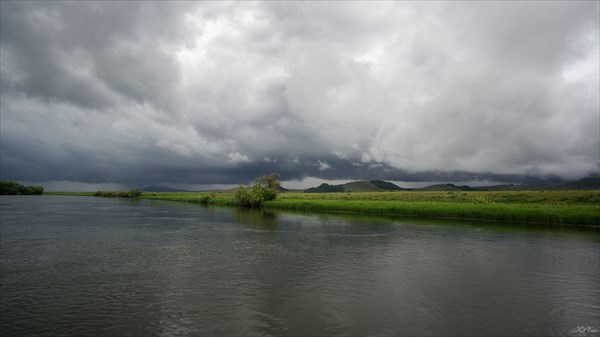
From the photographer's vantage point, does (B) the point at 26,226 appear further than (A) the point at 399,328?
Yes

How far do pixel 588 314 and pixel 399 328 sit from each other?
11.4 metres

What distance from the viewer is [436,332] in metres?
15.8

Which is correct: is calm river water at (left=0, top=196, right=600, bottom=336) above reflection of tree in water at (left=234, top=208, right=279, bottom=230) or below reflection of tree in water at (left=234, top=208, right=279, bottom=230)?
below

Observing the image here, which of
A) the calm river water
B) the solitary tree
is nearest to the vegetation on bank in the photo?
the solitary tree

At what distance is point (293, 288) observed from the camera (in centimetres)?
2200

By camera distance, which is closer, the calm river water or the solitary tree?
the calm river water

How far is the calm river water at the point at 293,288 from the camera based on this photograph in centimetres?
1623

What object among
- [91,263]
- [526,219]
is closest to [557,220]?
[526,219]

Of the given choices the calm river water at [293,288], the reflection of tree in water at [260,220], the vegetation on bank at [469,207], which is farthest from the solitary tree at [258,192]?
the calm river water at [293,288]

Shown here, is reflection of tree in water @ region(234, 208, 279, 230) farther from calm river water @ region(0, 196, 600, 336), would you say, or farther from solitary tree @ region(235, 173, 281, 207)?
solitary tree @ region(235, 173, 281, 207)

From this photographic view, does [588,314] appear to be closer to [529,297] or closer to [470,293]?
[529,297]

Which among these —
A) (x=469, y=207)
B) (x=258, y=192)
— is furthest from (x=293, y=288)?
(x=258, y=192)

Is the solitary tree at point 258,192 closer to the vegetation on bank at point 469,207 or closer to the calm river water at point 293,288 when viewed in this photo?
the vegetation on bank at point 469,207

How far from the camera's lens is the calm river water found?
16.2 m
